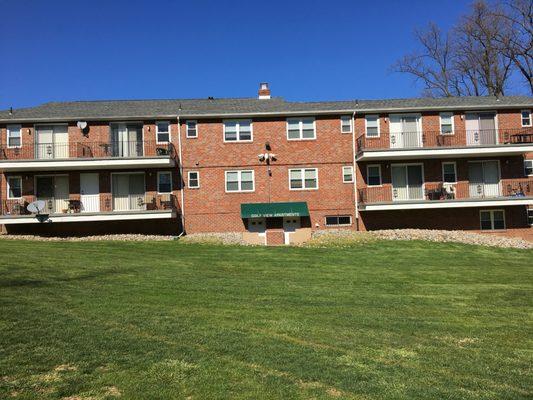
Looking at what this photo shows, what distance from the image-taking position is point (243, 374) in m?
5.75

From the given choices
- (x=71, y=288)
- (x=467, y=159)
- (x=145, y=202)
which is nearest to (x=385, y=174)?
(x=467, y=159)

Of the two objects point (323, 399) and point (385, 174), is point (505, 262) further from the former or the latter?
point (323, 399)

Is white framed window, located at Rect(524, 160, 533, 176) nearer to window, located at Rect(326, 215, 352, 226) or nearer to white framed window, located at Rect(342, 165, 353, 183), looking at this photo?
white framed window, located at Rect(342, 165, 353, 183)

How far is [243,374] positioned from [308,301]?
197 inches

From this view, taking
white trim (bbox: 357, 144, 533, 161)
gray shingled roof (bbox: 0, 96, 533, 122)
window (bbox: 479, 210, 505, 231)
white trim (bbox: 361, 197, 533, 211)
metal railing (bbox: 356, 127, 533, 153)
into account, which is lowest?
window (bbox: 479, 210, 505, 231)

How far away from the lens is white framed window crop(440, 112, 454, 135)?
2678 centimetres

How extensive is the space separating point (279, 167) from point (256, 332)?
19257mm

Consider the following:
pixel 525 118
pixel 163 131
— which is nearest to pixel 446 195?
pixel 525 118

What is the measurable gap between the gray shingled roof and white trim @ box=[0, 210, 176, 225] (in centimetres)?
550

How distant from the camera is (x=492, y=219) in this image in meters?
26.8

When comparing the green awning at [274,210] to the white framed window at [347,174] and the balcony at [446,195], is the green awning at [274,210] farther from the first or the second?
the balcony at [446,195]

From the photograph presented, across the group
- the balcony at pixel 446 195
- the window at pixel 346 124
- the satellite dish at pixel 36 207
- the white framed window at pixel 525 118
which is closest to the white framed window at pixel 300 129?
the window at pixel 346 124

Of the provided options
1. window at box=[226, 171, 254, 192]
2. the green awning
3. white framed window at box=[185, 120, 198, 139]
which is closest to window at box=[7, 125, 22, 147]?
white framed window at box=[185, 120, 198, 139]

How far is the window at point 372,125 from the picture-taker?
2653 cm
